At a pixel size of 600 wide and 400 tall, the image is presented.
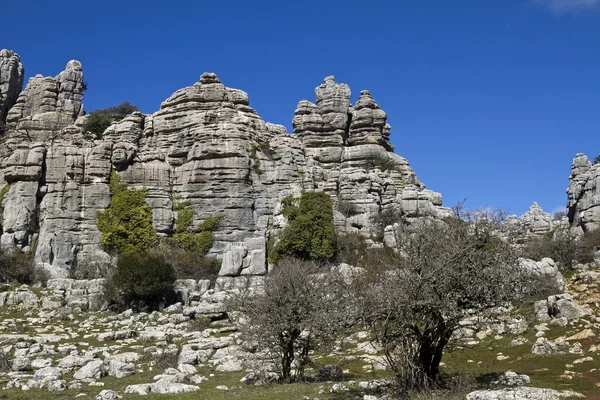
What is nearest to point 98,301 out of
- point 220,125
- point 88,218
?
point 88,218

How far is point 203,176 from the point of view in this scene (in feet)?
181

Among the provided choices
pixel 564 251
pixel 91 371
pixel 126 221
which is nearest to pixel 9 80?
pixel 126 221

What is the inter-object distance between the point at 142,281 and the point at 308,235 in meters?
15.2

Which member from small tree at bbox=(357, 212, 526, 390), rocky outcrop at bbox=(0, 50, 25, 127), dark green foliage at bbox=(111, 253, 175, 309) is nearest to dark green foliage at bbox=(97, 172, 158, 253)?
dark green foliage at bbox=(111, 253, 175, 309)

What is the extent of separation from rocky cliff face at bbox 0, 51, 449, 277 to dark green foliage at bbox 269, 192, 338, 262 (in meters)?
1.66

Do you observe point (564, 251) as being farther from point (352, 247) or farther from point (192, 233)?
point (192, 233)

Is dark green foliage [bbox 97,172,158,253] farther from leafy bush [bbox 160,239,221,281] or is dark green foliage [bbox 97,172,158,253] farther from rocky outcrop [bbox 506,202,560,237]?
rocky outcrop [bbox 506,202,560,237]

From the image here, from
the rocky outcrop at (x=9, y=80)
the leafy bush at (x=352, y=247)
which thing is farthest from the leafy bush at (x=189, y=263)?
the rocky outcrop at (x=9, y=80)

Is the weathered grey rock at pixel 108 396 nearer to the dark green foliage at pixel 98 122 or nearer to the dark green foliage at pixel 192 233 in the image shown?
the dark green foliage at pixel 192 233

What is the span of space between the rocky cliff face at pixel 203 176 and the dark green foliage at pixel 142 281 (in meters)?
6.34

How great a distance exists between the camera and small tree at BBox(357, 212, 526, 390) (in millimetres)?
15523

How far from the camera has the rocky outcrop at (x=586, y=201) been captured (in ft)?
192

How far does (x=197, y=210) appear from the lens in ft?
180

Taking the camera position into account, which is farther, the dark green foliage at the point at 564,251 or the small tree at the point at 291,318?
the dark green foliage at the point at 564,251
